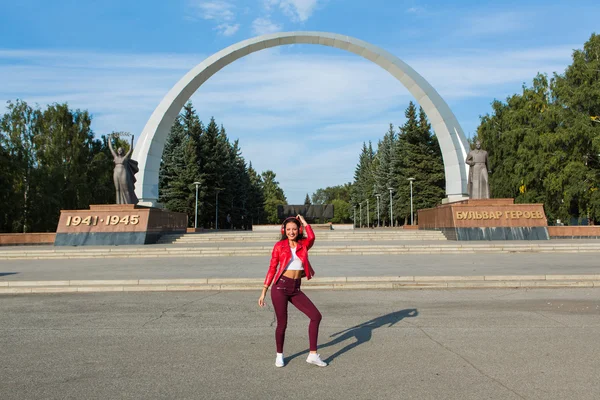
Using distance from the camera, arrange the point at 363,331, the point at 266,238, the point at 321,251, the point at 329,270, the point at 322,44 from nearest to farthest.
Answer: the point at 363,331 < the point at 329,270 < the point at 321,251 < the point at 266,238 < the point at 322,44

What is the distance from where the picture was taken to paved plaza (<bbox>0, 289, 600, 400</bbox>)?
396 cm

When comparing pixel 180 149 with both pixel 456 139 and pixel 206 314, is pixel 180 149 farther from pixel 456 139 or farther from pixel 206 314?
pixel 206 314

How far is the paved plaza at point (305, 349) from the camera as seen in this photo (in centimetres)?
396

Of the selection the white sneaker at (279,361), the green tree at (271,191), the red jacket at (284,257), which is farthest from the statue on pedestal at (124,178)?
the green tree at (271,191)

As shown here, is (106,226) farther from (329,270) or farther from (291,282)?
(291,282)

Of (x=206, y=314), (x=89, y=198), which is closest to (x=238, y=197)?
(x=89, y=198)

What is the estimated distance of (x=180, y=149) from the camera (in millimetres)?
50969

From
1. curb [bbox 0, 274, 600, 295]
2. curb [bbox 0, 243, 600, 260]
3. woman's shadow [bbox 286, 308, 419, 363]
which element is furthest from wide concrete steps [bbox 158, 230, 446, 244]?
woman's shadow [bbox 286, 308, 419, 363]

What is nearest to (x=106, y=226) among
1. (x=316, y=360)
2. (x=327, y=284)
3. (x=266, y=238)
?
(x=266, y=238)

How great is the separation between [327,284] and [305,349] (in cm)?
483

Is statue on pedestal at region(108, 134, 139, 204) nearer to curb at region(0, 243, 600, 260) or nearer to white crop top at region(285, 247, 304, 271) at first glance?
curb at region(0, 243, 600, 260)

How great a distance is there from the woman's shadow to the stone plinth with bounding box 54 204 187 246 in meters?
18.3

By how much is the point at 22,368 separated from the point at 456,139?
27.6 meters

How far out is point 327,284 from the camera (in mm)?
10070
